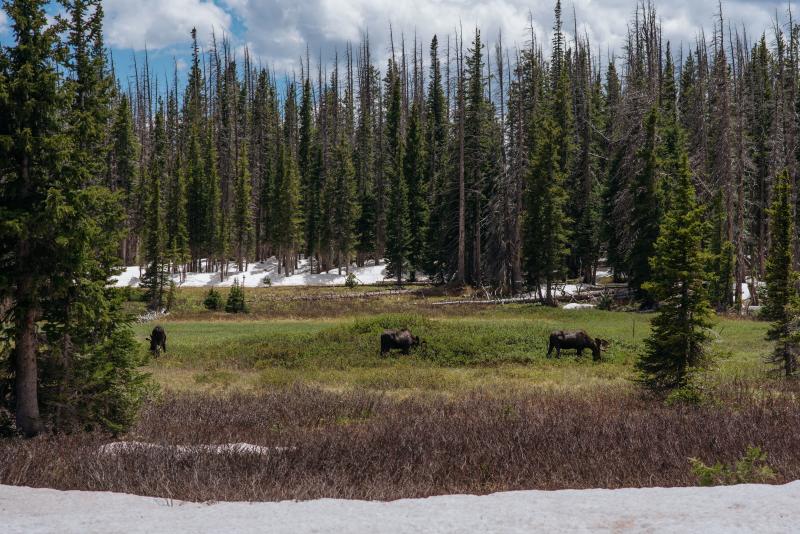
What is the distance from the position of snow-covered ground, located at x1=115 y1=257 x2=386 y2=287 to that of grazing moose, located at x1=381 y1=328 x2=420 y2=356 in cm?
4498

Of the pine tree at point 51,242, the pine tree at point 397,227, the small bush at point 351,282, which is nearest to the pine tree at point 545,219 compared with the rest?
the pine tree at point 397,227

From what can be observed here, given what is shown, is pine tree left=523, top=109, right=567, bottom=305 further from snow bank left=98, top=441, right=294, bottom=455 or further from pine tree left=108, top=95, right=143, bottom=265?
pine tree left=108, top=95, right=143, bottom=265

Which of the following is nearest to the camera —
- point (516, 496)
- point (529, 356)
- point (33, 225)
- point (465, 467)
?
point (516, 496)

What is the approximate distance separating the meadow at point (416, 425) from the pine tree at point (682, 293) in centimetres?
68

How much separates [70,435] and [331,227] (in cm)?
6622

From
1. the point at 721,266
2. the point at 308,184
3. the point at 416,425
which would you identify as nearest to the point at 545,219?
the point at 721,266

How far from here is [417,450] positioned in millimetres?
10305

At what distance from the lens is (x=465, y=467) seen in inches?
383

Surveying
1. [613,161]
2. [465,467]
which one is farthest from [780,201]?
[613,161]

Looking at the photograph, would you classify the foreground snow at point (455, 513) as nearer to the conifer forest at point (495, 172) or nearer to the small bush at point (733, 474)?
the small bush at point (733, 474)

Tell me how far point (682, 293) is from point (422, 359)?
12497 mm

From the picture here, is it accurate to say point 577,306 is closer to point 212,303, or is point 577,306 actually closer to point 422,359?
point 422,359

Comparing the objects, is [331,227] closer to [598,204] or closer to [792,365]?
[598,204]

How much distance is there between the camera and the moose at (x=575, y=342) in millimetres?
25984
